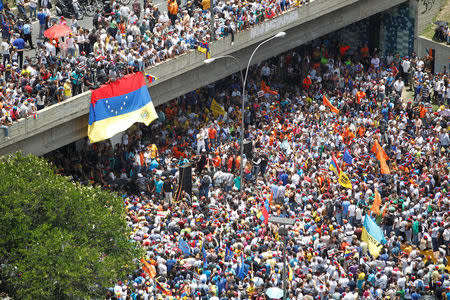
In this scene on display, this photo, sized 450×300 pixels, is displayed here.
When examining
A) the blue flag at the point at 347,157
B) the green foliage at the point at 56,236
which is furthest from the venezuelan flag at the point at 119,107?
the blue flag at the point at 347,157

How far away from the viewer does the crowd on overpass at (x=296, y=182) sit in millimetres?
33469

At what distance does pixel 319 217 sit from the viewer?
37875 millimetres

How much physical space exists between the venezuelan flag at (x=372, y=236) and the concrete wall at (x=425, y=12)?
76.2 feet

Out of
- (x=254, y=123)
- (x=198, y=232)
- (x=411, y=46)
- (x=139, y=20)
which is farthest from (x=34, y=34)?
(x=411, y=46)

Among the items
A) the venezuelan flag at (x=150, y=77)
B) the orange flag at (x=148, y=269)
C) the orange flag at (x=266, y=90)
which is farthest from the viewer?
the orange flag at (x=266, y=90)

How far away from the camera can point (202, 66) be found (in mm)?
45188

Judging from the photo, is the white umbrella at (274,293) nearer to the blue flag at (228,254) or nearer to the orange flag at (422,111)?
the blue flag at (228,254)

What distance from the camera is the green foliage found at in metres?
28.3

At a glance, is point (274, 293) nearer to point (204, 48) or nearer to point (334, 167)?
point (334, 167)

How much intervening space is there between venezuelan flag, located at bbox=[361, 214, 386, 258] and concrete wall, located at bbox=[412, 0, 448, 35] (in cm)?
2321

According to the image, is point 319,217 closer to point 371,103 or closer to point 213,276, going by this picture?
point 213,276

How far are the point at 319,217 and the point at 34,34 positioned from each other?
53.3 ft

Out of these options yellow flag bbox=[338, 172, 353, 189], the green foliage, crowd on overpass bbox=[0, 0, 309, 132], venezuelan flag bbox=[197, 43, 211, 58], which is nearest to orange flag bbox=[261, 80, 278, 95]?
crowd on overpass bbox=[0, 0, 309, 132]

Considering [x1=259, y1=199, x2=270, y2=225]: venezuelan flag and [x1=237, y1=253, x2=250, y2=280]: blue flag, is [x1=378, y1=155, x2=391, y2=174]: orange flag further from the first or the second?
[x1=237, y1=253, x2=250, y2=280]: blue flag
